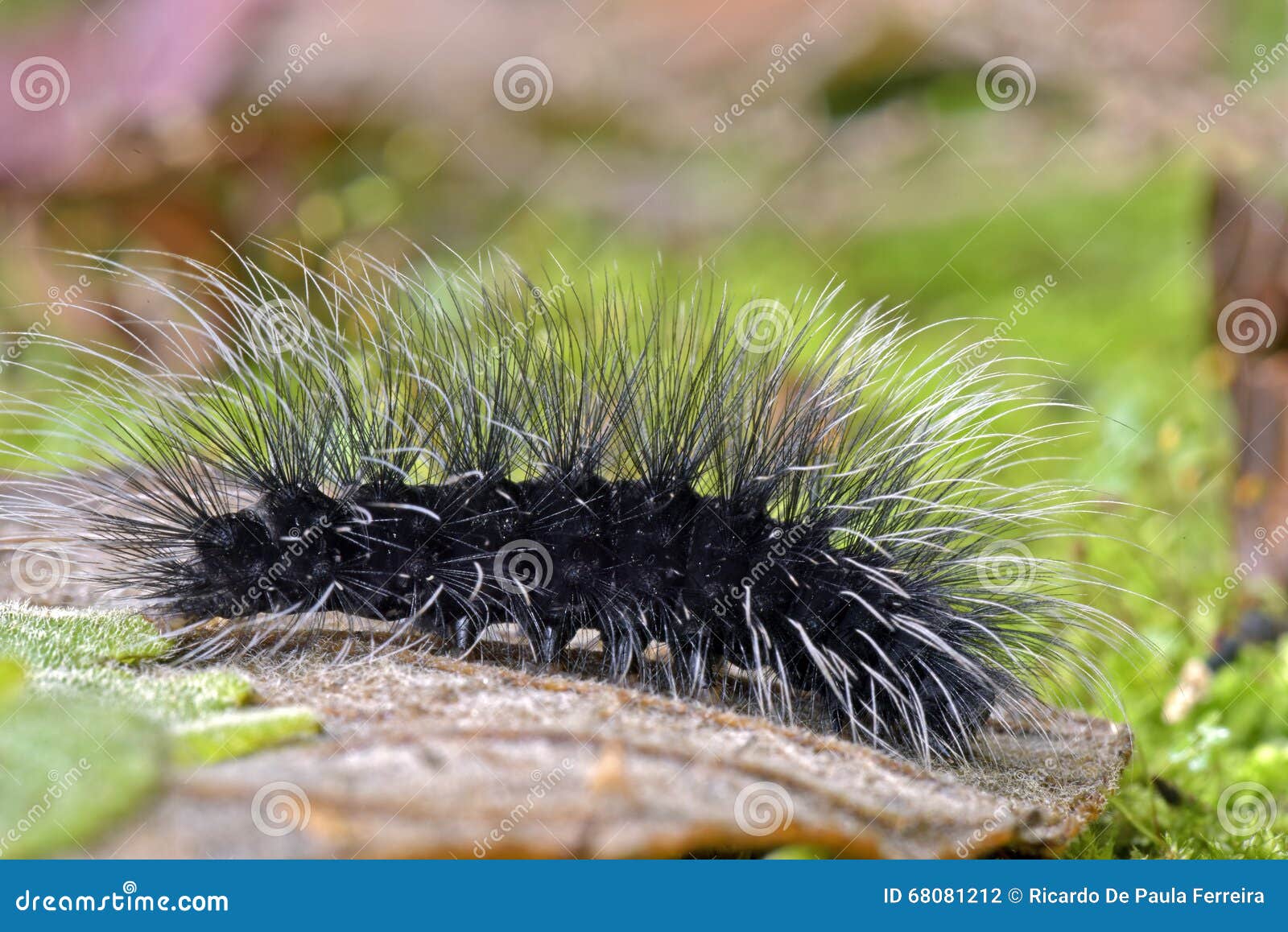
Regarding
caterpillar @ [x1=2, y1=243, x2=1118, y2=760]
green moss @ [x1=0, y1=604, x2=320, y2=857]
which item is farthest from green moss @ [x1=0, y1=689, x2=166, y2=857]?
caterpillar @ [x1=2, y1=243, x2=1118, y2=760]

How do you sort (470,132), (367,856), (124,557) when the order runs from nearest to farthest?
(367,856)
(124,557)
(470,132)

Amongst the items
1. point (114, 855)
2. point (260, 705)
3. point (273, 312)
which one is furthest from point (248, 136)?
point (114, 855)

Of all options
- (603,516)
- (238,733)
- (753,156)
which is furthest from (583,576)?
(753,156)

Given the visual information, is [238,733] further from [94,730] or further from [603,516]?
[603,516]

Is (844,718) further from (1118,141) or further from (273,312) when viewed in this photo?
(1118,141)

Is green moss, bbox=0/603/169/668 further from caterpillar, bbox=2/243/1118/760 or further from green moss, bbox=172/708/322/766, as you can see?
green moss, bbox=172/708/322/766

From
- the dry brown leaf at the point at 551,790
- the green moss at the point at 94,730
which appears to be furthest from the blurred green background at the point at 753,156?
the green moss at the point at 94,730
